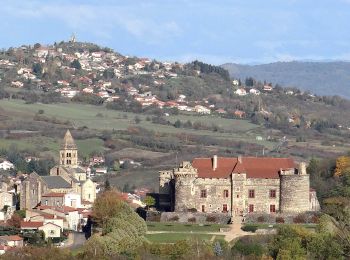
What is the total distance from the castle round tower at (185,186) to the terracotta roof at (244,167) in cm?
60

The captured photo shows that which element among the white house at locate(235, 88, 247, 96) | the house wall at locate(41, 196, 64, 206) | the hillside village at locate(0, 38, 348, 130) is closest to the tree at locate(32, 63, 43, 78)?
the hillside village at locate(0, 38, 348, 130)

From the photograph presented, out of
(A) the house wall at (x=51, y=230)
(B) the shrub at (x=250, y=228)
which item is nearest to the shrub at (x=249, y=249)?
(B) the shrub at (x=250, y=228)

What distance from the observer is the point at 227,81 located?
630 feet

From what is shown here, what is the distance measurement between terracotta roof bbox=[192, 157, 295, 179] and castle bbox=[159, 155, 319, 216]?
2cm

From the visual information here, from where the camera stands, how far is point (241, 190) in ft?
235

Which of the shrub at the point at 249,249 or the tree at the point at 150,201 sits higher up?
the tree at the point at 150,201

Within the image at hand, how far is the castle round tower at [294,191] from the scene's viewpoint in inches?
2813

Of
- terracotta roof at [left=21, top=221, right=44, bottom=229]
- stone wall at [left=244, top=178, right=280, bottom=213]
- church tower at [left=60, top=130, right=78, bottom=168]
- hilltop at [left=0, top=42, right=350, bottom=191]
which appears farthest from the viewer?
hilltop at [left=0, top=42, right=350, bottom=191]

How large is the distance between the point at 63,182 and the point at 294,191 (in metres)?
16.9

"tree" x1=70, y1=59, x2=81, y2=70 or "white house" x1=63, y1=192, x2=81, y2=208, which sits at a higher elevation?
"tree" x1=70, y1=59, x2=81, y2=70

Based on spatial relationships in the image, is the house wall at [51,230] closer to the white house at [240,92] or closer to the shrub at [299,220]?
the shrub at [299,220]

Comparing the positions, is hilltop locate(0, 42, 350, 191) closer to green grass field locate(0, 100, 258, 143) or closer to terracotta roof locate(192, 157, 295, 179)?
green grass field locate(0, 100, 258, 143)

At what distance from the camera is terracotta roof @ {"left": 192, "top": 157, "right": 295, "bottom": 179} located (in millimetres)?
72125

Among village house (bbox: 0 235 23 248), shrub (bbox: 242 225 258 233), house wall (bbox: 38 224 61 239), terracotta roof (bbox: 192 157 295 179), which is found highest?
terracotta roof (bbox: 192 157 295 179)
